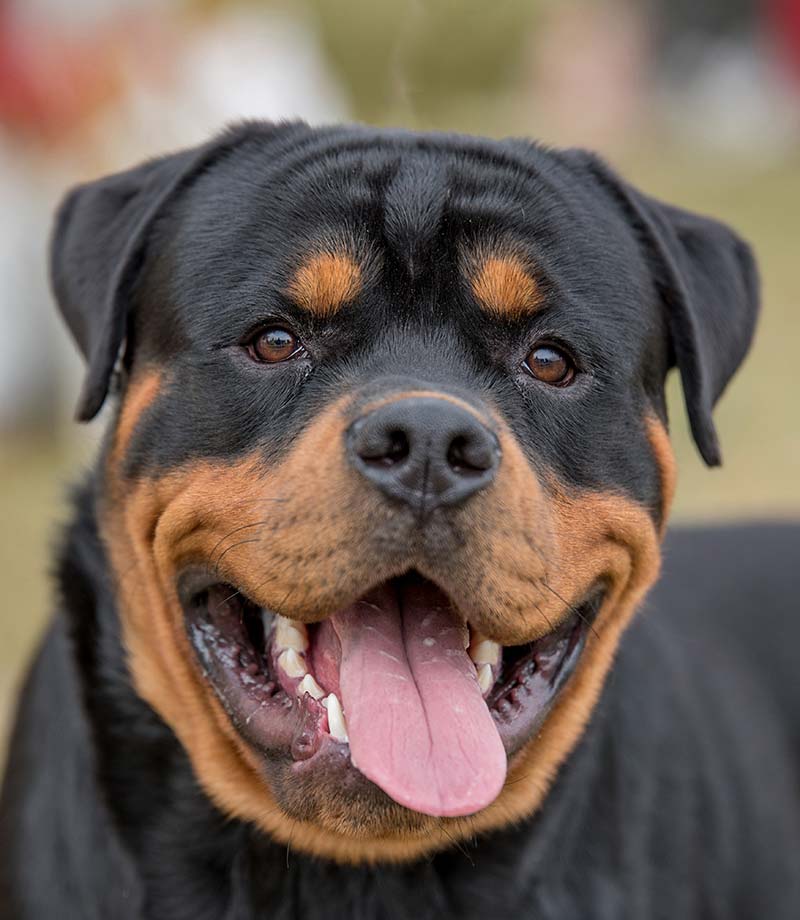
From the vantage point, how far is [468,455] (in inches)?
79.5

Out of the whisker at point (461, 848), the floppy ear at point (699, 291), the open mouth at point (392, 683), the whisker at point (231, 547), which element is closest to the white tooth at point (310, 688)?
the open mouth at point (392, 683)

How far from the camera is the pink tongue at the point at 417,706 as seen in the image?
2117 mm

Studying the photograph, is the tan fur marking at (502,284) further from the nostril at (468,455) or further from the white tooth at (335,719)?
the white tooth at (335,719)

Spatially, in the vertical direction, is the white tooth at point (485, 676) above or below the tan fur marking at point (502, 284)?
below

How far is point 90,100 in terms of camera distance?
636 cm

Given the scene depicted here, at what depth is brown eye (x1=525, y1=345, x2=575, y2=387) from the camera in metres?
2.39

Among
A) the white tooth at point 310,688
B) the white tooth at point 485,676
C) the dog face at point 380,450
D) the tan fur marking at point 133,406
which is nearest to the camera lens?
the dog face at point 380,450

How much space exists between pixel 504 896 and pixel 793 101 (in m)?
22.8

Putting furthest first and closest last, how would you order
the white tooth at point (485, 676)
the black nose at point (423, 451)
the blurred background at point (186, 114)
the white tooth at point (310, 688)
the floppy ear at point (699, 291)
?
the blurred background at point (186, 114) < the floppy ear at point (699, 291) < the white tooth at point (485, 676) < the white tooth at point (310, 688) < the black nose at point (423, 451)

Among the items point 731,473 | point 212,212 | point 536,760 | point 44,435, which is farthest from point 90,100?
point 536,760

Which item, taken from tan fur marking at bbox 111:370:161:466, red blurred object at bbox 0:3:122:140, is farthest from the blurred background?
tan fur marking at bbox 111:370:161:466

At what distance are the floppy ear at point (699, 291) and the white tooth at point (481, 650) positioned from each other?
0.62m

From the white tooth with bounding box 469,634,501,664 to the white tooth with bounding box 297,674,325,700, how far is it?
27cm

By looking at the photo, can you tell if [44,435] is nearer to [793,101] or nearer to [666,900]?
[666,900]
